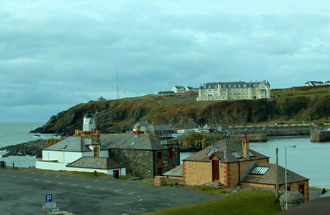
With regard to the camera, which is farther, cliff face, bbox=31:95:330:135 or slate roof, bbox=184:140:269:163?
cliff face, bbox=31:95:330:135

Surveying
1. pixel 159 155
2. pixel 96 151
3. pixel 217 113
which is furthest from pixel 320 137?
pixel 96 151

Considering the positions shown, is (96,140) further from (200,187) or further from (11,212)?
(11,212)

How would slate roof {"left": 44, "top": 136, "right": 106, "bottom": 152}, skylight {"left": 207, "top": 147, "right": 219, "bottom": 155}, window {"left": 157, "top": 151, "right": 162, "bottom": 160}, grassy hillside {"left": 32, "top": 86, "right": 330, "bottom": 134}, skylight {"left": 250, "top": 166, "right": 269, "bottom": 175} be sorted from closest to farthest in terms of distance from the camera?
skylight {"left": 250, "top": 166, "right": 269, "bottom": 175}
skylight {"left": 207, "top": 147, "right": 219, "bottom": 155}
window {"left": 157, "top": 151, "right": 162, "bottom": 160}
slate roof {"left": 44, "top": 136, "right": 106, "bottom": 152}
grassy hillside {"left": 32, "top": 86, "right": 330, "bottom": 134}

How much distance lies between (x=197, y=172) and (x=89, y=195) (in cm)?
1013

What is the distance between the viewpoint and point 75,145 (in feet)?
151

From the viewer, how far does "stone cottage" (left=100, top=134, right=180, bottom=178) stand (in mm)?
42856

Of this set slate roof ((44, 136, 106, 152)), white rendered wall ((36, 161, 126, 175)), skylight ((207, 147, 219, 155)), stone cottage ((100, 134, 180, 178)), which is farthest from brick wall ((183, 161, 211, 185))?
slate roof ((44, 136, 106, 152))

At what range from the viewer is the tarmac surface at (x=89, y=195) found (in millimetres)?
21781

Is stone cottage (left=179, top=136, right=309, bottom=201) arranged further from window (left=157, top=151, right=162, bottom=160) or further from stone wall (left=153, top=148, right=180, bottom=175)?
window (left=157, top=151, right=162, bottom=160)

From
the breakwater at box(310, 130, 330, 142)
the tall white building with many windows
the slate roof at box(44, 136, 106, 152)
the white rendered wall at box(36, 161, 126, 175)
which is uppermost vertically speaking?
the tall white building with many windows

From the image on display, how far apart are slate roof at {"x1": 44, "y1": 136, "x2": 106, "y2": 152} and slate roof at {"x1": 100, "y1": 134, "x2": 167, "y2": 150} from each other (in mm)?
1792

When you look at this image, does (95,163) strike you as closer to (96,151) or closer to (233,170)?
(96,151)

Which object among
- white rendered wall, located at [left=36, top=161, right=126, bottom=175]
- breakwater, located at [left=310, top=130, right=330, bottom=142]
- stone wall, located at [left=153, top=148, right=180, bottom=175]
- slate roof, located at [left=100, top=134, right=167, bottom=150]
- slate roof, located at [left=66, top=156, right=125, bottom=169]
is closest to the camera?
white rendered wall, located at [left=36, top=161, right=126, bottom=175]

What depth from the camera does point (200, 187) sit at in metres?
28.0
